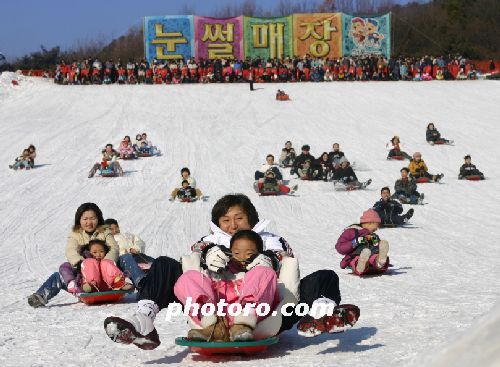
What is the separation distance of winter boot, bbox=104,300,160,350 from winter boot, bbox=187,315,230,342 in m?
0.21

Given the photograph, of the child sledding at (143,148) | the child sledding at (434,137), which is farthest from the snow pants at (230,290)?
the child sledding at (434,137)

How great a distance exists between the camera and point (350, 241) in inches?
371

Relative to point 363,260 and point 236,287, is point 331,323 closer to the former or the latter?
point 236,287

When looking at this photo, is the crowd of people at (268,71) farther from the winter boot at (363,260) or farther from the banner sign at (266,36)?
the winter boot at (363,260)

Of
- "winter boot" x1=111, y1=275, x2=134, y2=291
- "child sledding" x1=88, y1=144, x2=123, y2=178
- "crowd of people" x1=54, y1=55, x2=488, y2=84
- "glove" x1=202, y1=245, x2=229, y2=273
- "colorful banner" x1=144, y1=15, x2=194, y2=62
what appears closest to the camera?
"glove" x1=202, y1=245, x2=229, y2=273

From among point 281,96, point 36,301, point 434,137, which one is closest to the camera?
point 36,301

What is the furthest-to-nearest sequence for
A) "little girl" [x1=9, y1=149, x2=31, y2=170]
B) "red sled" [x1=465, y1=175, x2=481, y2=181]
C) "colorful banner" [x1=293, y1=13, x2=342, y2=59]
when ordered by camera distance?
"colorful banner" [x1=293, y1=13, x2=342, y2=59]
"little girl" [x1=9, y1=149, x2=31, y2=170]
"red sled" [x1=465, y1=175, x2=481, y2=181]

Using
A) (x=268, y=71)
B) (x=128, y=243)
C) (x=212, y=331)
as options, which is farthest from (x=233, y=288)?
(x=268, y=71)

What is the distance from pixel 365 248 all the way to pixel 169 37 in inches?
1355

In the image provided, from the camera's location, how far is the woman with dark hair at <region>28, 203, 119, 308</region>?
7629mm

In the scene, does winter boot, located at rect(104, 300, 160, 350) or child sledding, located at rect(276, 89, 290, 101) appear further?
child sledding, located at rect(276, 89, 290, 101)

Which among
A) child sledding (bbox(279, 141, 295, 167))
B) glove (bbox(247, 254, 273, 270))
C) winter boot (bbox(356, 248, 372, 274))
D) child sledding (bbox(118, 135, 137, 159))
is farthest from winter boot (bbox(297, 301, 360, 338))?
child sledding (bbox(118, 135, 137, 159))

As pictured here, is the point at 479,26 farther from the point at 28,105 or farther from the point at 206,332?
the point at 206,332

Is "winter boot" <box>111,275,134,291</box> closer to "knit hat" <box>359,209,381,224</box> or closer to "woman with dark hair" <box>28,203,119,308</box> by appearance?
"woman with dark hair" <box>28,203,119,308</box>
